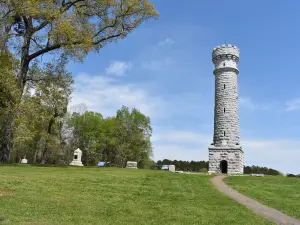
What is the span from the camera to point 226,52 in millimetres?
44719

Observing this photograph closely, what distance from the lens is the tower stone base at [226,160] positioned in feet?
136

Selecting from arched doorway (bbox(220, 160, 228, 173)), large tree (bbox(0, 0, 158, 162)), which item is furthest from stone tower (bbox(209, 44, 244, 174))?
large tree (bbox(0, 0, 158, 162))

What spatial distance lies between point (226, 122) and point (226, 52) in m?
9.28

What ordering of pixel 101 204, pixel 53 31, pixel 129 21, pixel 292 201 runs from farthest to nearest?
pixel 129 21
pixel 53 31
pixel 292 201
pixel 101 204

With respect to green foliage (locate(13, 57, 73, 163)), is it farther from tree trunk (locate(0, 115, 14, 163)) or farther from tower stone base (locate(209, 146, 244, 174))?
tower stone base (locate(209, 146, 244, 174))

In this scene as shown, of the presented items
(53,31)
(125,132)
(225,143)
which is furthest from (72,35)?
(125,132)

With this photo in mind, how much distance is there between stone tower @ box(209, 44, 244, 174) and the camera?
41.6 meters

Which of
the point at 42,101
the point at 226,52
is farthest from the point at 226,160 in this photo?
the point at 42,101

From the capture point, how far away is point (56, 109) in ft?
134

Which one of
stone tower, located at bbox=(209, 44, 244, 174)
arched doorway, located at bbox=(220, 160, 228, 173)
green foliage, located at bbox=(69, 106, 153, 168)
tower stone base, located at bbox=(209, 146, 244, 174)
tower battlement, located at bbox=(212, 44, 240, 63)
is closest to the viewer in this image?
tower stone base, located at bbox=(209, 146, 244, 174)

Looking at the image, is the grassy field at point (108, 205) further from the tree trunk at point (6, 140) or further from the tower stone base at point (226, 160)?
the tower stone base at point (226, 160)

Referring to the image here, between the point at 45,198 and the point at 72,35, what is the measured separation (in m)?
16.3

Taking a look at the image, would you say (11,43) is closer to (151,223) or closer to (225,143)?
(151,223)

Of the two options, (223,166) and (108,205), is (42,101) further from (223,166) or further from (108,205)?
(108,205)
